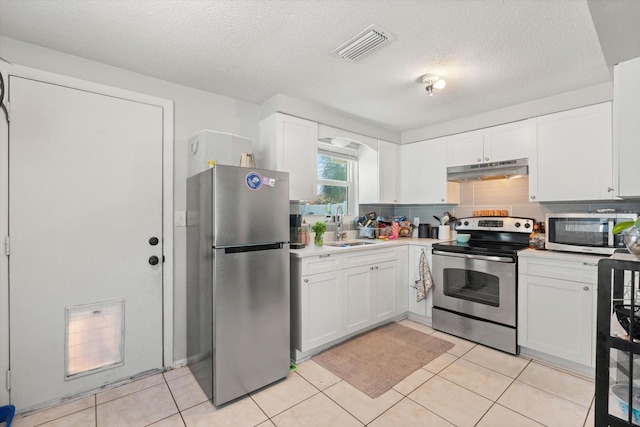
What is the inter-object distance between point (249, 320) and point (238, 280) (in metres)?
0.30

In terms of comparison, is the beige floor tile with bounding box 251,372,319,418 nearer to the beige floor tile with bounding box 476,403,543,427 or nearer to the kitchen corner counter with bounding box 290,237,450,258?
the kitchen corner counter with bounding box 290,237,450,258

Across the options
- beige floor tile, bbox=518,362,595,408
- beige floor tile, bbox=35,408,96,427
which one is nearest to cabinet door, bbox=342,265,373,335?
beige floor tile, bbox=518,362,595,408

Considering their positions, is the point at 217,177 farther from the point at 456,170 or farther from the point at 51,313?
the point at 456,170

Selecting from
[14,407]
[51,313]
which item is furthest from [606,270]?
[14,407]

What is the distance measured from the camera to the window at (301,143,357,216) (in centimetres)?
348

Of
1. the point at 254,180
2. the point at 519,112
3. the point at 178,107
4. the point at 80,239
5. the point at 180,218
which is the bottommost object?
the point at 80,239

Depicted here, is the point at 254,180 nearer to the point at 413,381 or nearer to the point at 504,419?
the point at 413,381

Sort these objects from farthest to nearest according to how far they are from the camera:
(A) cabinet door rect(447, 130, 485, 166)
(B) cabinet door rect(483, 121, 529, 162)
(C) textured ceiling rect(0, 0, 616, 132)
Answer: (A) cabinet door rect(447, 130, 485, 166) < (B) cabinet door rect(483, 121, 529, 162) < (C) textured ceiling rect(0, 0, 616, 132)

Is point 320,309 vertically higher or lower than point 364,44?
lower

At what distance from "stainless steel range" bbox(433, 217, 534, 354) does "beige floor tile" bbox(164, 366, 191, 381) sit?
2.40 metres

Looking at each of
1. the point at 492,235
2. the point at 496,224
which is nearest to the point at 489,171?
the point at 496,224

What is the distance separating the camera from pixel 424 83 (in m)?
2.44

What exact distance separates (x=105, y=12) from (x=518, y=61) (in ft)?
8.48

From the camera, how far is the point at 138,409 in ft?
6.35
